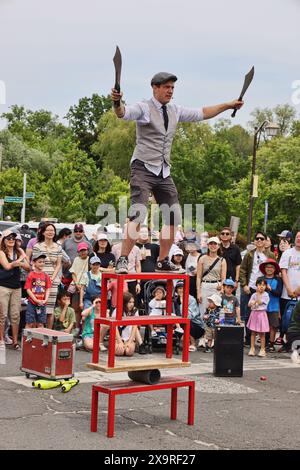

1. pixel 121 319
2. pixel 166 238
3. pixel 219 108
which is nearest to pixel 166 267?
pixel 166 238

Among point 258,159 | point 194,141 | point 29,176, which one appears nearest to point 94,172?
point 29,176

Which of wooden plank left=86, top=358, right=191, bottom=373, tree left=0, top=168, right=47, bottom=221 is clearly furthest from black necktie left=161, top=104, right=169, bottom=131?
tree left=0, top=168, right=47, bottom=221

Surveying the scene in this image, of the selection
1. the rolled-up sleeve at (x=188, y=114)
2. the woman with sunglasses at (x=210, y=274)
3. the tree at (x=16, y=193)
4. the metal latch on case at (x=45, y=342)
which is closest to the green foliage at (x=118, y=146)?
the tree at (x=16, y=193)

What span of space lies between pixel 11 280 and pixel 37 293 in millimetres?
527

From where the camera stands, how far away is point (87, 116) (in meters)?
74.3

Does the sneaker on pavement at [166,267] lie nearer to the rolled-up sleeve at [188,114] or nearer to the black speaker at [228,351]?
the rolled-up sleeve at [188,114]

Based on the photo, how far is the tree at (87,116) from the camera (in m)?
71.9

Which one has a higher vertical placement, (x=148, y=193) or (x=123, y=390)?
(x=148, y=193)

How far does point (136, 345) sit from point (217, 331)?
180 centimetres

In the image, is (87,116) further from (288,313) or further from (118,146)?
(288,313)

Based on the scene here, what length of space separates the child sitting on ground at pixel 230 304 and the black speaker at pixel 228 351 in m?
1.52

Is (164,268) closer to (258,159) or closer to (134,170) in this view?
(134,170)
